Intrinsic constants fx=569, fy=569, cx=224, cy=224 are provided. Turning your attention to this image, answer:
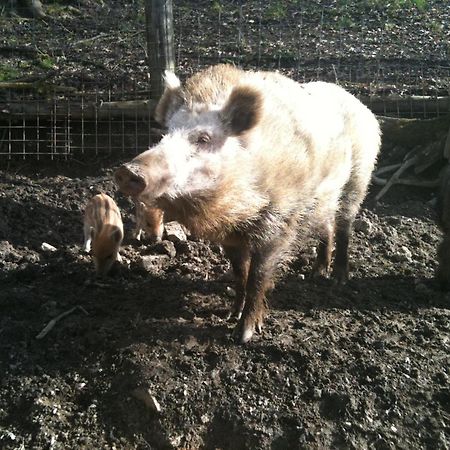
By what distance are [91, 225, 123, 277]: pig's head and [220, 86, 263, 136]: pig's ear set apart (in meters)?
1.64

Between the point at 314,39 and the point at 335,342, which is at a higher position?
the point at 314,39

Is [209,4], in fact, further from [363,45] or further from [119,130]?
[119,130]

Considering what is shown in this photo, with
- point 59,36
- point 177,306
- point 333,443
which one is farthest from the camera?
point 59,36

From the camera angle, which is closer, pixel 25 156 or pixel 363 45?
pixel 25 156

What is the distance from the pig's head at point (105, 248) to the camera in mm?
4430

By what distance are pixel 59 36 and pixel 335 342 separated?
660cm

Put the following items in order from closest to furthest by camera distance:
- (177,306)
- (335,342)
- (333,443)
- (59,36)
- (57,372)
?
(333,443), (57,372), (335,342), (177,306), (59,36)

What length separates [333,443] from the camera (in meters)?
2.95

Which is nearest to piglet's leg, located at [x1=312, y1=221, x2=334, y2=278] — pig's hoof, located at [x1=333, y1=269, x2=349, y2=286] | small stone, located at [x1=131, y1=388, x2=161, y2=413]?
pig's hoof, located at [x1=333, y1=269, x2=349, y2=286]

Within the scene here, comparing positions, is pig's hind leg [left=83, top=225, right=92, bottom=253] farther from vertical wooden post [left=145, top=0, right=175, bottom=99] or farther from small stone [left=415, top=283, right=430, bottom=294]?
small stone [left=415, top=283, right=430, bottom=294]

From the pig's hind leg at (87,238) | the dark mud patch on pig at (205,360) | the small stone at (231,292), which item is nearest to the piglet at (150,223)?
the dark mud patch on pig at (205,360)

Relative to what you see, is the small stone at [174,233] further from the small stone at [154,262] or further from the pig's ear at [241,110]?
the pig's ear at [241,110]

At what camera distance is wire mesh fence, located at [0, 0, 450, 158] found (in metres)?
6.41

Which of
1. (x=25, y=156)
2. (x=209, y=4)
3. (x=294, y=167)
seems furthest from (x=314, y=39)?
(x=294, y=167)
